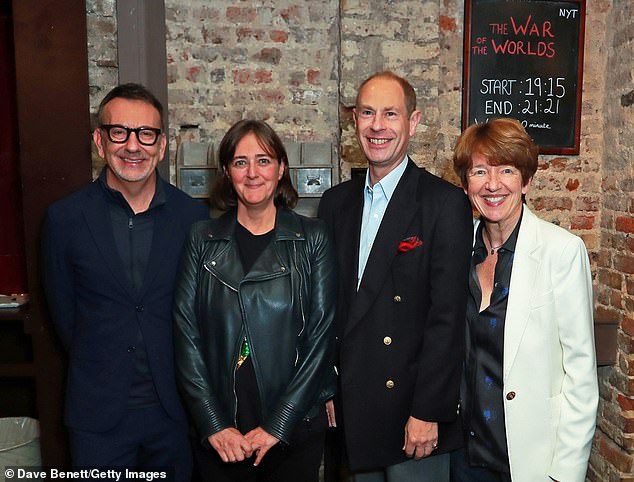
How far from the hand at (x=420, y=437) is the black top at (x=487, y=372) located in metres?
0.14

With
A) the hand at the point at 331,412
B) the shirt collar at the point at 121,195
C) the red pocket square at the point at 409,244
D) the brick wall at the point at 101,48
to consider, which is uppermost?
the brick wall at the point at 101,48

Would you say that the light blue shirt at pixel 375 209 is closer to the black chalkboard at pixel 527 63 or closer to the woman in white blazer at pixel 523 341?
the woman in white blazer at pixel 523 341

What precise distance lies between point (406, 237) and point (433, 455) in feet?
2.35

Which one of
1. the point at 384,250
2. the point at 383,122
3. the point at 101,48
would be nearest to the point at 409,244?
the point at 384,250

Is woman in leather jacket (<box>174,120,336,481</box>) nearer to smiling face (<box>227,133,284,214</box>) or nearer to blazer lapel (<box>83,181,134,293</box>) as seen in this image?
smiling face (<box>227,133,284,214</box>)

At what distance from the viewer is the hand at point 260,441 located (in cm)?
173

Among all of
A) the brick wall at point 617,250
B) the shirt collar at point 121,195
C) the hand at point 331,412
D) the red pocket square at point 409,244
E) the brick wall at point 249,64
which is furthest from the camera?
the brick wall at point 249,64

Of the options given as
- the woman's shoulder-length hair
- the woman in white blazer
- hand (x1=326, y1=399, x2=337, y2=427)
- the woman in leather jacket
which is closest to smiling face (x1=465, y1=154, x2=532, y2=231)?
the woman in white blazer

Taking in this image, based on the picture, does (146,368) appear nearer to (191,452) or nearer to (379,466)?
(191,452)

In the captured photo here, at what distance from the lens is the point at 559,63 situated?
10.6 feet

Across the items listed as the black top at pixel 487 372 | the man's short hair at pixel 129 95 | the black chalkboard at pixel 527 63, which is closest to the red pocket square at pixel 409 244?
the black top at pixel 487 372

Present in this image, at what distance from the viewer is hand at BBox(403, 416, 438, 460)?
1754mm

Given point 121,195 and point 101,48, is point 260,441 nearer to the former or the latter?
point 121,195

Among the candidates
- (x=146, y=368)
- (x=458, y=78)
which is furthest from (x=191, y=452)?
(x=458, y=78)
